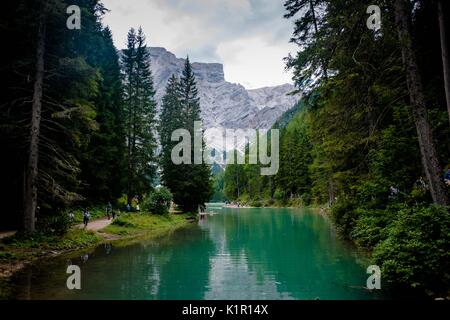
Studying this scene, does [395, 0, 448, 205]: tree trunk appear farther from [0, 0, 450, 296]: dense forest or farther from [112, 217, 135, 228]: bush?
[112, 217, 135, 228]: bush

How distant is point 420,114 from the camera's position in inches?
478

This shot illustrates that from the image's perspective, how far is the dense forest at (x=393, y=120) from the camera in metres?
10.1

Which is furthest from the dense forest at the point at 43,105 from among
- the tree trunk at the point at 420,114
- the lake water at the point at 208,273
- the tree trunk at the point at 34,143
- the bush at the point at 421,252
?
the bush at the point at 421,252

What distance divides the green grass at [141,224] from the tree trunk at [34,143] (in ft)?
23.2

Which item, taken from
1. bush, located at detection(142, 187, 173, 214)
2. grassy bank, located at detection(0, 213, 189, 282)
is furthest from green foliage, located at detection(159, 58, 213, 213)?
grassy bank, located at detection(0, 213, 189, 282)

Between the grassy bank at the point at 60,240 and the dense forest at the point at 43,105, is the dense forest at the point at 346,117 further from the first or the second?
the grassy bank at the point at 60,240

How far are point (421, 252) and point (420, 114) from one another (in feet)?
16.6

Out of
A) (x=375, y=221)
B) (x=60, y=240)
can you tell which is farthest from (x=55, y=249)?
(x=375, y=221)

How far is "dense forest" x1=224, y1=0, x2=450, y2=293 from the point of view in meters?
10.1

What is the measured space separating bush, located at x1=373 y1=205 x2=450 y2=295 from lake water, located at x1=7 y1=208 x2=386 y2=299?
1.33 meters

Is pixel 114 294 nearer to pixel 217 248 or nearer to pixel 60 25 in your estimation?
pixel 217 248

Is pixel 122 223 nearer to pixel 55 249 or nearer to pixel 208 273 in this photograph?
pixel 55 249

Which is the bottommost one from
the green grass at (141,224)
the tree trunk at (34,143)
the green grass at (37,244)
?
the green grass at (141,224)

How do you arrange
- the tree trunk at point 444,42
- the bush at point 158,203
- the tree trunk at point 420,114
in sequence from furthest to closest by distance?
the bush at point 158,203 → the tree trunk at point 420,114 → the tree trunk at point 444,42
